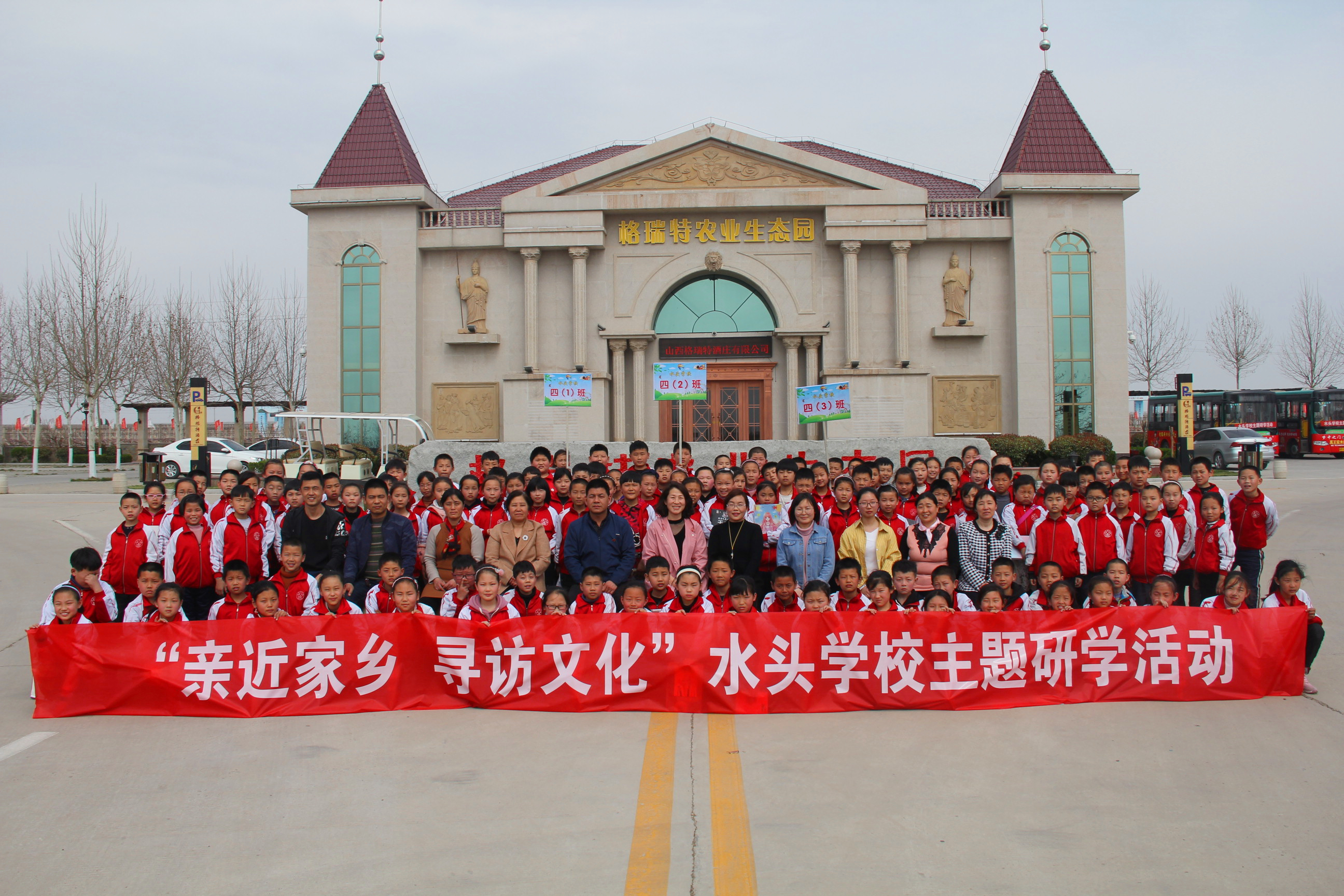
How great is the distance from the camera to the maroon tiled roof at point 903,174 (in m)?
26.8

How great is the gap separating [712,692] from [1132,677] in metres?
2.78

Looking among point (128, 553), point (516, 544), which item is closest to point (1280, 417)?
point (516, 544)

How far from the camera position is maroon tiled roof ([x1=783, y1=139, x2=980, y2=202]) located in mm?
26766

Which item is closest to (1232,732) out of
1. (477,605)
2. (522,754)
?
(522,754)

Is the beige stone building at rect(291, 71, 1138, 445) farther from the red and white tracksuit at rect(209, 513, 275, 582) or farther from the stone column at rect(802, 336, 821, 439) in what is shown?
the red and white tracksuit at rect(209, 513, 275, 582)

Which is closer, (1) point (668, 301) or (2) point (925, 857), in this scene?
(2) point (925, 857)

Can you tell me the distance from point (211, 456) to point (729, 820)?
2669cm

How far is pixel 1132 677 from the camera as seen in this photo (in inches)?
240

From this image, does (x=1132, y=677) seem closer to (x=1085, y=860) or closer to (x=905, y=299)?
(x=1085, y=860)

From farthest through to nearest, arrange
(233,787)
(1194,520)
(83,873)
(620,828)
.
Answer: (1194,520) → (233,787) → (620,828) → (83,873)

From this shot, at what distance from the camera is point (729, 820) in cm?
436

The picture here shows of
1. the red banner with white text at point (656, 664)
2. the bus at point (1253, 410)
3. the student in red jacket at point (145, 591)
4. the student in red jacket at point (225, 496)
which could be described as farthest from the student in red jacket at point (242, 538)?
the bus at point (1253, 410)

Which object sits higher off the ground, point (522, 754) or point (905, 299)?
point (905, 299)

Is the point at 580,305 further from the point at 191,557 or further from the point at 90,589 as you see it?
the point at 90,589
